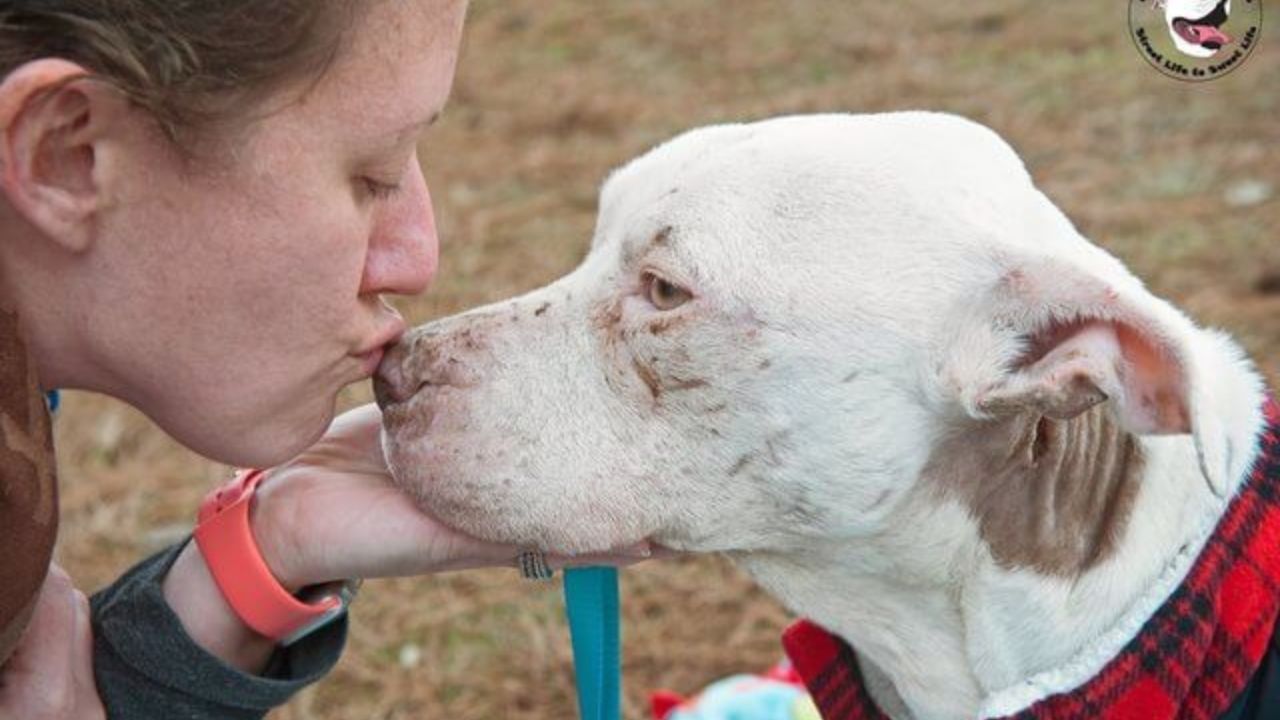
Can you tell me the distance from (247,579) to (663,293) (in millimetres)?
692

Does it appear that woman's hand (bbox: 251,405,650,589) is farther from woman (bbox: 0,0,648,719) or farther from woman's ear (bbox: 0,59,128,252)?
woman's ear (bbox: 0,59,128,252)

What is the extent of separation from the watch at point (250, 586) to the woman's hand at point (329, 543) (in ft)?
0.06

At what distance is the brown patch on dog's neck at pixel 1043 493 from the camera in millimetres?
2324

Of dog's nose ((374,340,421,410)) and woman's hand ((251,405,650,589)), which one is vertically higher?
dog's nose ((374,340,421,410))

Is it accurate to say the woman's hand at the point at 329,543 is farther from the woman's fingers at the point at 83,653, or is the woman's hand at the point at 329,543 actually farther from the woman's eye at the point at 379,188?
the woman's eye at the point at 379,188

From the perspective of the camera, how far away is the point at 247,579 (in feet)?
8.19

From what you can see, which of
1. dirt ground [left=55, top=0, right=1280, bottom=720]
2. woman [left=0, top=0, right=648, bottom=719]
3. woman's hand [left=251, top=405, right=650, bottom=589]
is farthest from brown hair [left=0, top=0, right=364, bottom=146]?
dirt ground [left=55, top=0, right=1280, bottom=720]

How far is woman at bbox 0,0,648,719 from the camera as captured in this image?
6.49 ft

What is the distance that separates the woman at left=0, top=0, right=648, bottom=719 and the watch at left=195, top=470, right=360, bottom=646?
0.02m

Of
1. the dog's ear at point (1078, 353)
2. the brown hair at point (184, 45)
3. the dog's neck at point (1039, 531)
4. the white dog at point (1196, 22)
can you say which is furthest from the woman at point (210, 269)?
the white dog at point (1196, 22)

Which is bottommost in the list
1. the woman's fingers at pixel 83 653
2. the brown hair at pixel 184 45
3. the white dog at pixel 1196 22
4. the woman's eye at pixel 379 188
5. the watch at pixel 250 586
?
the woman's fingers at pixel 83 653

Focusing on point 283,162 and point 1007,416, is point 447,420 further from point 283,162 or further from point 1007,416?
point 1007,416

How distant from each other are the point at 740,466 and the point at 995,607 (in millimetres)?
374

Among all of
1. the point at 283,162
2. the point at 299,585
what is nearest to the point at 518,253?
the point at 299,585
